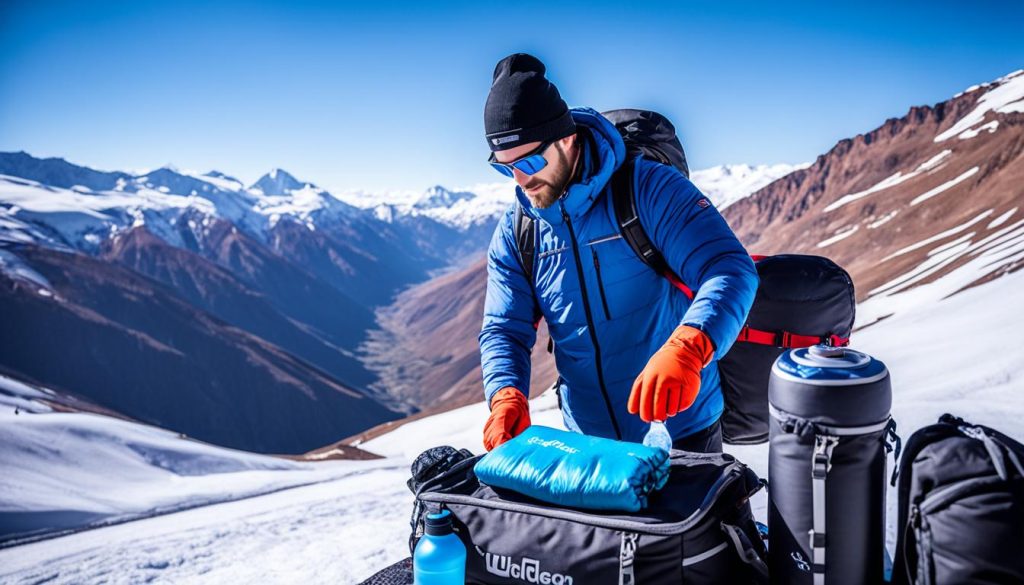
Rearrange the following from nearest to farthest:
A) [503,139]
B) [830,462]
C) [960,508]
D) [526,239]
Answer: [960,508]
[830,462]
[503,139]
[526,239]

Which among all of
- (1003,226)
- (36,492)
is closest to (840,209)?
(1003,226)

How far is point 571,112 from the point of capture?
3375 mm

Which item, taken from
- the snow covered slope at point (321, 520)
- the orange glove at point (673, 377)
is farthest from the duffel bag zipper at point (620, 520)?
the snow covered slope at point (321, 520)

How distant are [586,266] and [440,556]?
1.56 meters

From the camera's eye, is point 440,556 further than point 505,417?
No

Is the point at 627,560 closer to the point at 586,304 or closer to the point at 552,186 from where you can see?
the point at 586,304

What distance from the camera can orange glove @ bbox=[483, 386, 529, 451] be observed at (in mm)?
3102

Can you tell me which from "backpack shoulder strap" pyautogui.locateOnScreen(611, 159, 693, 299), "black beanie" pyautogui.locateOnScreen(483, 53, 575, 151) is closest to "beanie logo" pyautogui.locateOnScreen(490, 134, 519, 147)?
"black beanie" pyautogui.locateOnScreen(483, 53, 575, 151)

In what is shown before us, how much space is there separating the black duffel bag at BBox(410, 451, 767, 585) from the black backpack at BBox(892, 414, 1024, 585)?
0.52m

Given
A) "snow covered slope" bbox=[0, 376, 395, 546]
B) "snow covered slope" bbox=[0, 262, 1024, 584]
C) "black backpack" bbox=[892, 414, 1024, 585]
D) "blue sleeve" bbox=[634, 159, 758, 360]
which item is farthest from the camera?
"snow covered slope" bbox=[0, 376, 395, 546]

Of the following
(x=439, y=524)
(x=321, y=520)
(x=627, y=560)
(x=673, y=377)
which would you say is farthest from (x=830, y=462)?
(x=321, y=520)

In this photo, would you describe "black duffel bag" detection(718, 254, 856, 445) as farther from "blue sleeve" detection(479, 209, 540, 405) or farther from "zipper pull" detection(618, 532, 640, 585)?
"zipper pull" detection(618, 532, 640, 585)

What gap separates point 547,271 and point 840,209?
10325 cm

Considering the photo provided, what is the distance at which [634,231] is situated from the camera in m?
3.10
